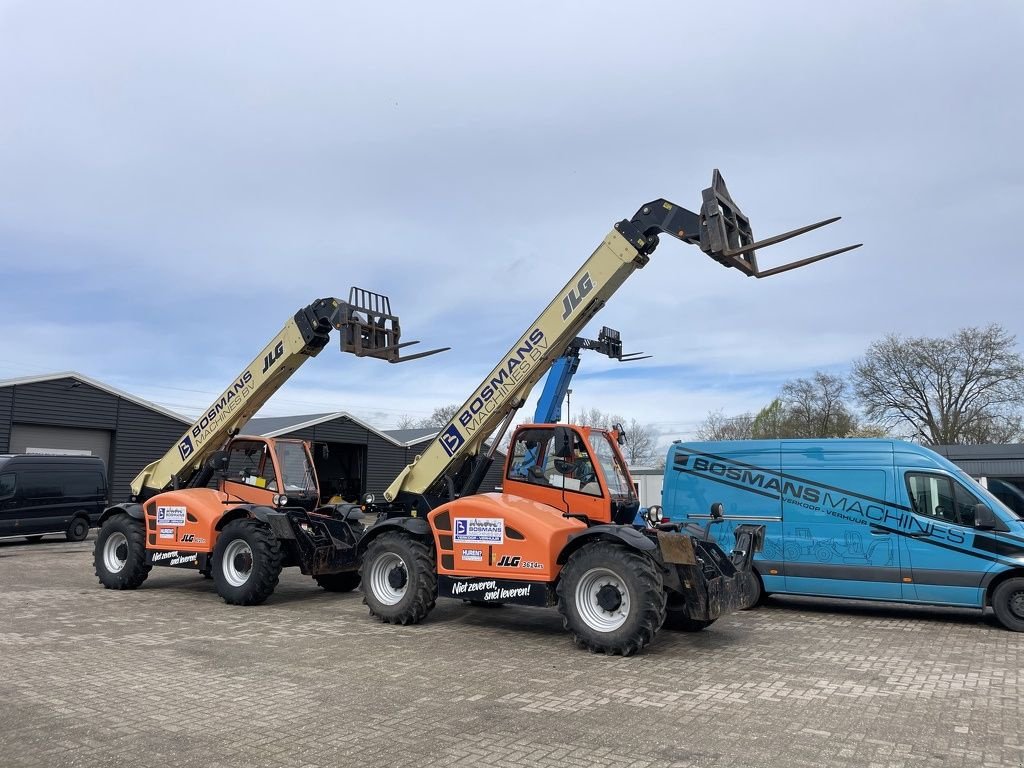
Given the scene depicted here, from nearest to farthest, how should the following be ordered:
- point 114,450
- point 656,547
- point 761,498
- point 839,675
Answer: point 839,675, point 656,547, point 761,498, point 114,450

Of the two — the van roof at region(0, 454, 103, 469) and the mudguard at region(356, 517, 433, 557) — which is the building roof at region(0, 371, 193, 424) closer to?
the van roof at region(0, 454, 103, 469)

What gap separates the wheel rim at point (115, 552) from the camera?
1209cm

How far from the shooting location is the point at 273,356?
1165 cm

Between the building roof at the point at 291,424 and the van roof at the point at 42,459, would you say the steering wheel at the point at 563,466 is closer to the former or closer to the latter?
the van roof at the point at 42,459

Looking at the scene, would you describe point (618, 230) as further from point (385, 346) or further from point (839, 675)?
point (839, 675)

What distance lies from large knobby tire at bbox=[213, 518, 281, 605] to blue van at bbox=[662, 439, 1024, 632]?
19.1ft

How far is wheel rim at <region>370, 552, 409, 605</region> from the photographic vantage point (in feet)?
30.1

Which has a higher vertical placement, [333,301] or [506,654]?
[333,301]

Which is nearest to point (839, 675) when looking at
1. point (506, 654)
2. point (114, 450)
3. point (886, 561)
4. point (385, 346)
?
point (506, 654)

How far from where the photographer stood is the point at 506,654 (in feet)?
24.8

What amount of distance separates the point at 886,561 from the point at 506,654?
5358 millimetres

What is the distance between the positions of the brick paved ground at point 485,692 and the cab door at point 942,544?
0.54 metres

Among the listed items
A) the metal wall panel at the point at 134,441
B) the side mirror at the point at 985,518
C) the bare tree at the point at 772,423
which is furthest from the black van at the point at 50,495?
the bare tree at the point at 772,423

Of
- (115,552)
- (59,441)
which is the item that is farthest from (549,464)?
(59,441)
